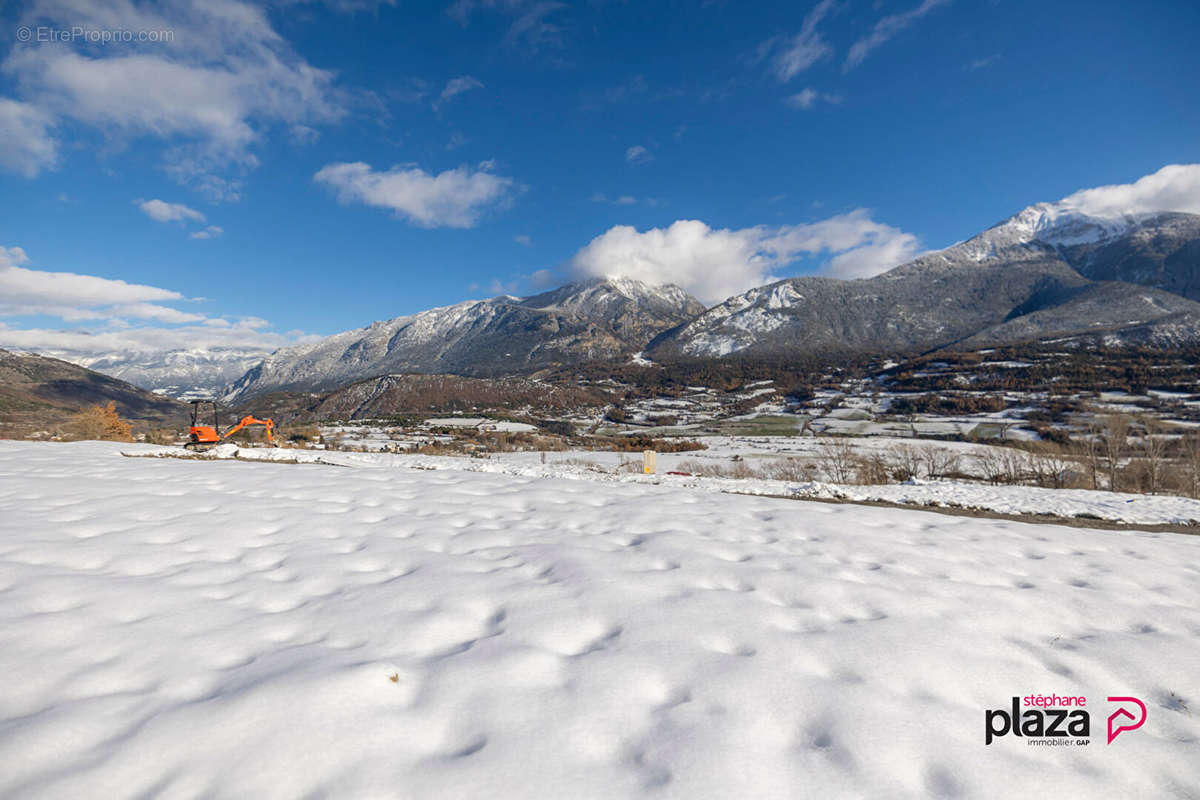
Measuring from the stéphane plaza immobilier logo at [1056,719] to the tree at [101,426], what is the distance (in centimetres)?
3343

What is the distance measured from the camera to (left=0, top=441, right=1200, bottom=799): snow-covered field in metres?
2.42

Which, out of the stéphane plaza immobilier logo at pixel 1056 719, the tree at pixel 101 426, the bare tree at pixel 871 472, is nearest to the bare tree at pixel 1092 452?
the bare tree at pixel 871 472

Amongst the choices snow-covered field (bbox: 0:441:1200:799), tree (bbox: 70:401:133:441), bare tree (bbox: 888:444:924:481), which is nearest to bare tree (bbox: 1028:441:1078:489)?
bare tree (bbox: 888:444:924:481)

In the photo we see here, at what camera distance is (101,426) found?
2508cm

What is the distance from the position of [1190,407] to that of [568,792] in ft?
417

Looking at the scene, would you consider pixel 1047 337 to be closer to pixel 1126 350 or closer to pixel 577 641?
pixel 1126 350

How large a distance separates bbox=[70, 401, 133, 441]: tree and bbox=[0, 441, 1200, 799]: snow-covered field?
916 inches

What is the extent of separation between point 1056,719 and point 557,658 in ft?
11.5

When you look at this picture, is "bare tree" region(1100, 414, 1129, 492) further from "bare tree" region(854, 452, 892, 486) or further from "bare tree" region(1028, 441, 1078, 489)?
"bare tree" region(854, 452, 892, 486)

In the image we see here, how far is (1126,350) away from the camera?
146375 millimetres

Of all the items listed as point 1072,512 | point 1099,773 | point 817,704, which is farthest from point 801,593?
point 1072,512

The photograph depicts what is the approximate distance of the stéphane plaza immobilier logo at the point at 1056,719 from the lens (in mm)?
3045

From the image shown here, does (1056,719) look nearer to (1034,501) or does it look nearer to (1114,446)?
(1034,501)

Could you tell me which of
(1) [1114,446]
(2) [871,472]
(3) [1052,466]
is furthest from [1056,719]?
(1) [1114,446]
